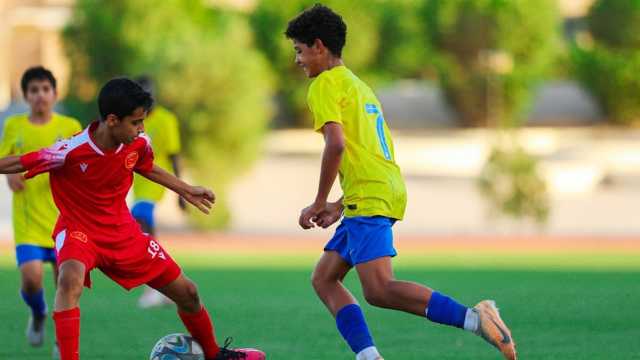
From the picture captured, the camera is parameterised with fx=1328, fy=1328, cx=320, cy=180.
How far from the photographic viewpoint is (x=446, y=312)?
6992 millimetres

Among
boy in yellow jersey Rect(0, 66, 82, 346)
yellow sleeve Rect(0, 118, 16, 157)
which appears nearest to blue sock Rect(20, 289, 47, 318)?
boy in yellow jersey Rect(0, 66, 82, 346)

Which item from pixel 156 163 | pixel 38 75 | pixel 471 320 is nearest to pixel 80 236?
pixel 471 320

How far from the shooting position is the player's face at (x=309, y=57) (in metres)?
7.10

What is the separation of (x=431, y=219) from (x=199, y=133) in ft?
20.2

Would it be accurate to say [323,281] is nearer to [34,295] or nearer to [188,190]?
[188,190]

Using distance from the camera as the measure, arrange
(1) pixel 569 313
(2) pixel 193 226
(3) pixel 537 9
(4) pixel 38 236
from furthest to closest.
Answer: (3) pixel 537 9, (2) pixel 193 226, (1) pixel 569 313, (4) pixel 38 236

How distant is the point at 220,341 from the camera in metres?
9.60

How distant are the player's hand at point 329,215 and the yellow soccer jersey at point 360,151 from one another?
0.39 ft

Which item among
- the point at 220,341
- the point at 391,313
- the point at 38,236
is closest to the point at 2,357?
the point at 38,236

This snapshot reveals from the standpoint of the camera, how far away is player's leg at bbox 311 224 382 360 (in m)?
7.12

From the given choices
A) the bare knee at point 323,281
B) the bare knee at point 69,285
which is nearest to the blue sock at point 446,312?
Answer: the bare knee at point 323,281

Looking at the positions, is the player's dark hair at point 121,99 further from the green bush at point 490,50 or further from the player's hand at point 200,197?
the green bush at point 490,50

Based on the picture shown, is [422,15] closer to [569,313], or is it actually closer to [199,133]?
[199,133]

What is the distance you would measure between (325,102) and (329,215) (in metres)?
0.63
